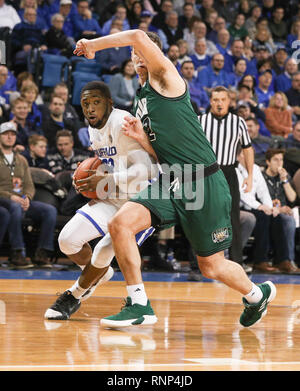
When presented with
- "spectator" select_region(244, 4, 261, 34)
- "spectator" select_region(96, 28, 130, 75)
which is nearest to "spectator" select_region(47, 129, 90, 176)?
"spectator" select_region(96, 28, 130, 75)

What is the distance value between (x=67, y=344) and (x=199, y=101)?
8969mm

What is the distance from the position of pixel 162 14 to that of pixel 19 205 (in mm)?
6355

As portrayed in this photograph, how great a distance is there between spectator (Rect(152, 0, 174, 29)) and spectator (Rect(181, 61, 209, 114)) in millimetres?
1704

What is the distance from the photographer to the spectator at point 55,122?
10828mm

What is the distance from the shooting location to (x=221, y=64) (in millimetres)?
13812

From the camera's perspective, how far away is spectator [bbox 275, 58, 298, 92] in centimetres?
1484

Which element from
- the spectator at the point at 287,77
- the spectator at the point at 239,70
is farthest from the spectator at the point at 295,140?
the spectator at the point at 287,77

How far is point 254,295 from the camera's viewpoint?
5.18 m

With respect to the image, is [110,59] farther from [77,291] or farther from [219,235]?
[219,235]

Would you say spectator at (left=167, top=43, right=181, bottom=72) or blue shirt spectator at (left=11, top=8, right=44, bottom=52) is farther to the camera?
spectator at (left=167, top=43, right=181, bottom=72)

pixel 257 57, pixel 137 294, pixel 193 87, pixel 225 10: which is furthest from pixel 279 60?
pixel 137 294

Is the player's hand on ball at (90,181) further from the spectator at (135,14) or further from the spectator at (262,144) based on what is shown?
the spectator at (135,14)

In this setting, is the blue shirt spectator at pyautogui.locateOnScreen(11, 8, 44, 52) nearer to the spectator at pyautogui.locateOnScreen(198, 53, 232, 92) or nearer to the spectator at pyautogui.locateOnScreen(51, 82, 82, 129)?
the spectator at pyautogui.locateOnScreen(51, 82, 82, 129)

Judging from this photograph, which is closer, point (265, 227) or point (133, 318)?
point (133, 318)
